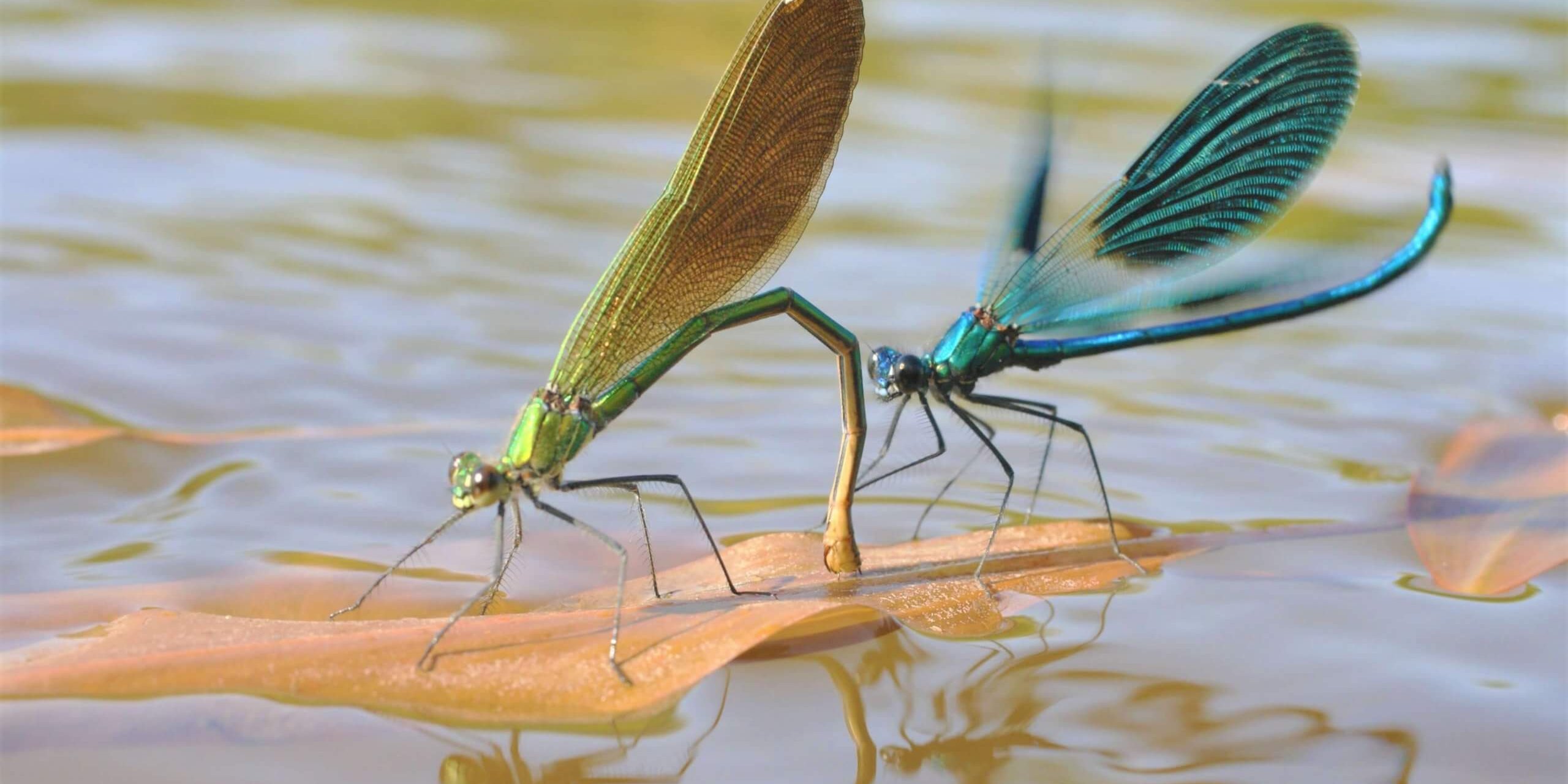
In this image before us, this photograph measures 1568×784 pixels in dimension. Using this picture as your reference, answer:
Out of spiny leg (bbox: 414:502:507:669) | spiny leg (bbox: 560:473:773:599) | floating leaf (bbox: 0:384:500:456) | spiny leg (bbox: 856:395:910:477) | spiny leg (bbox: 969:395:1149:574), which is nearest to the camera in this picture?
spiny leg (bbox: 414:502:507:669)

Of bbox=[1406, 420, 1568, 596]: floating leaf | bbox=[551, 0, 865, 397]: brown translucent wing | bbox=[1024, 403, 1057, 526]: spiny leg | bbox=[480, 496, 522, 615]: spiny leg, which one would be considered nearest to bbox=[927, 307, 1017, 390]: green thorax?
bbox=[1024, 403, 1057, 526]: spiny leg

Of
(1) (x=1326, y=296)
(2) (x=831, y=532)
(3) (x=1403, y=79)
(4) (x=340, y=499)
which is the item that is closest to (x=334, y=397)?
(4) (x=340, y=499)

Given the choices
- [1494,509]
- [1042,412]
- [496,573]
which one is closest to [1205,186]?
[1042,412]

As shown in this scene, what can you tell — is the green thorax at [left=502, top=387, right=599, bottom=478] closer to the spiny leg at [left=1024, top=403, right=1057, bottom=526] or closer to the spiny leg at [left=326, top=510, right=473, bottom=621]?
the spiny leg at [left=326, top=510, right=473, bottom=621]

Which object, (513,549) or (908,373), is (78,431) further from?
(908,373)

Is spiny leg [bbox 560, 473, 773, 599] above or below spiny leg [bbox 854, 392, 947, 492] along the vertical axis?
below

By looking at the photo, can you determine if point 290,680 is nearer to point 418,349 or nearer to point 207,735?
point 207,735
